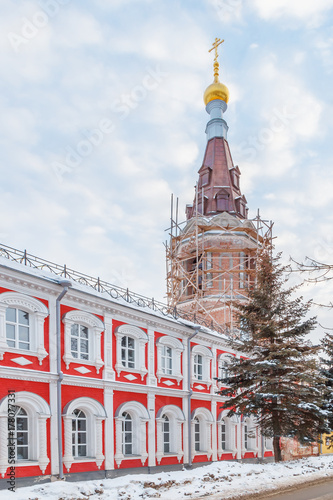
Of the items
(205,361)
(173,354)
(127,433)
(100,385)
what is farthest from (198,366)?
(100,385)

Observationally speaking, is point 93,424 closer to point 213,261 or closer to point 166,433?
point 166,433

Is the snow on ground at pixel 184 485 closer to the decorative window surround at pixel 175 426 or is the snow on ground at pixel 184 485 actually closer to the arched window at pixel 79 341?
the decorative window surround at pixel 175 426

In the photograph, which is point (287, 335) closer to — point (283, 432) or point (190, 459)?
point (283, 432)

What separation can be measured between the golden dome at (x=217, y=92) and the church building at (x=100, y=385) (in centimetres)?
2200

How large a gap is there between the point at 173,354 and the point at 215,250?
1379cm

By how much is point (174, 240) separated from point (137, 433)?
18.6m

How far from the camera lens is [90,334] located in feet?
47.7

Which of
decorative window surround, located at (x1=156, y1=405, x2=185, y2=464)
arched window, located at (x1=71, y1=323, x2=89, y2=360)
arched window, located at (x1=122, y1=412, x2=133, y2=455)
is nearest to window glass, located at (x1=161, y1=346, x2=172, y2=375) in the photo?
decorative window surround, located at (x1=156, y1=405, x2=185, y2=464)

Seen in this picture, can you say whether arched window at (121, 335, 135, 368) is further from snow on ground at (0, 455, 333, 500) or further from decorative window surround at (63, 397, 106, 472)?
snow on ground at (0, 455, 333, 500)

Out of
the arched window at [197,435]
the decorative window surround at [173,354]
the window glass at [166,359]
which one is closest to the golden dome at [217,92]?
the decorative window surround at [173,354]

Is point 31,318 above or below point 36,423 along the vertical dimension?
above

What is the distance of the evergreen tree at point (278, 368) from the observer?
53.5 ft

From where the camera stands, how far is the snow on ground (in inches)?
382

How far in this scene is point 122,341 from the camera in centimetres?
1576
